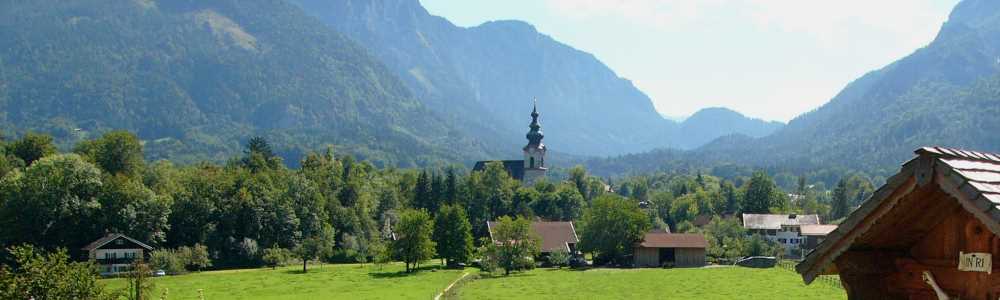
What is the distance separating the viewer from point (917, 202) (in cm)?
662

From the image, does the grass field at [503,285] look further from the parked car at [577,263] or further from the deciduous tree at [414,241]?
the parked car at [577,263]

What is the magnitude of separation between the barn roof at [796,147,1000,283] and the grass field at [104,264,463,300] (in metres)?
Result: 45.1

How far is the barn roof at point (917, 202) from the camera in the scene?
232 inches

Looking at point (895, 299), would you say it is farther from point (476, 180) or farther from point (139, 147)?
point (476, 180)

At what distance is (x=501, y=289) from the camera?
56.5m

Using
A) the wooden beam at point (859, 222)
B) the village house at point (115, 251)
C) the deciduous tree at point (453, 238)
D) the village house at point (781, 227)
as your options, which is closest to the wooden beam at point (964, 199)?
the wooden beam at point (859, 222)

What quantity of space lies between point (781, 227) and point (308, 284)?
66111 millimetres

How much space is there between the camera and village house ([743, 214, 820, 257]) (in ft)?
336

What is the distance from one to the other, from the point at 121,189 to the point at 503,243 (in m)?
36.8

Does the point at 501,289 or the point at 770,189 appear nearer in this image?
the point at 501,289

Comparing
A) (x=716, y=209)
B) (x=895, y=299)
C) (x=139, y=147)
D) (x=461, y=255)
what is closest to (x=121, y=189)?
(x=139, y=147)

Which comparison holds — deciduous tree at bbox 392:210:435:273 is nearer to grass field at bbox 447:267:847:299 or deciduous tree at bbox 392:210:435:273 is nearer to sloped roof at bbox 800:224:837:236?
grass field at bbox 447:267:847:299

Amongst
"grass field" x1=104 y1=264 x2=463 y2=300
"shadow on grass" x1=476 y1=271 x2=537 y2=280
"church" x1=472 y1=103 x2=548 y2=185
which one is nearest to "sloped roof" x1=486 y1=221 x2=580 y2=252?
"shadow on grass" x1=476 y1=271 x2=537 y2=280

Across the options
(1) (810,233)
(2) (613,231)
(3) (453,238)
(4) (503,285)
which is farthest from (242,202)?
(1) (810,233)
